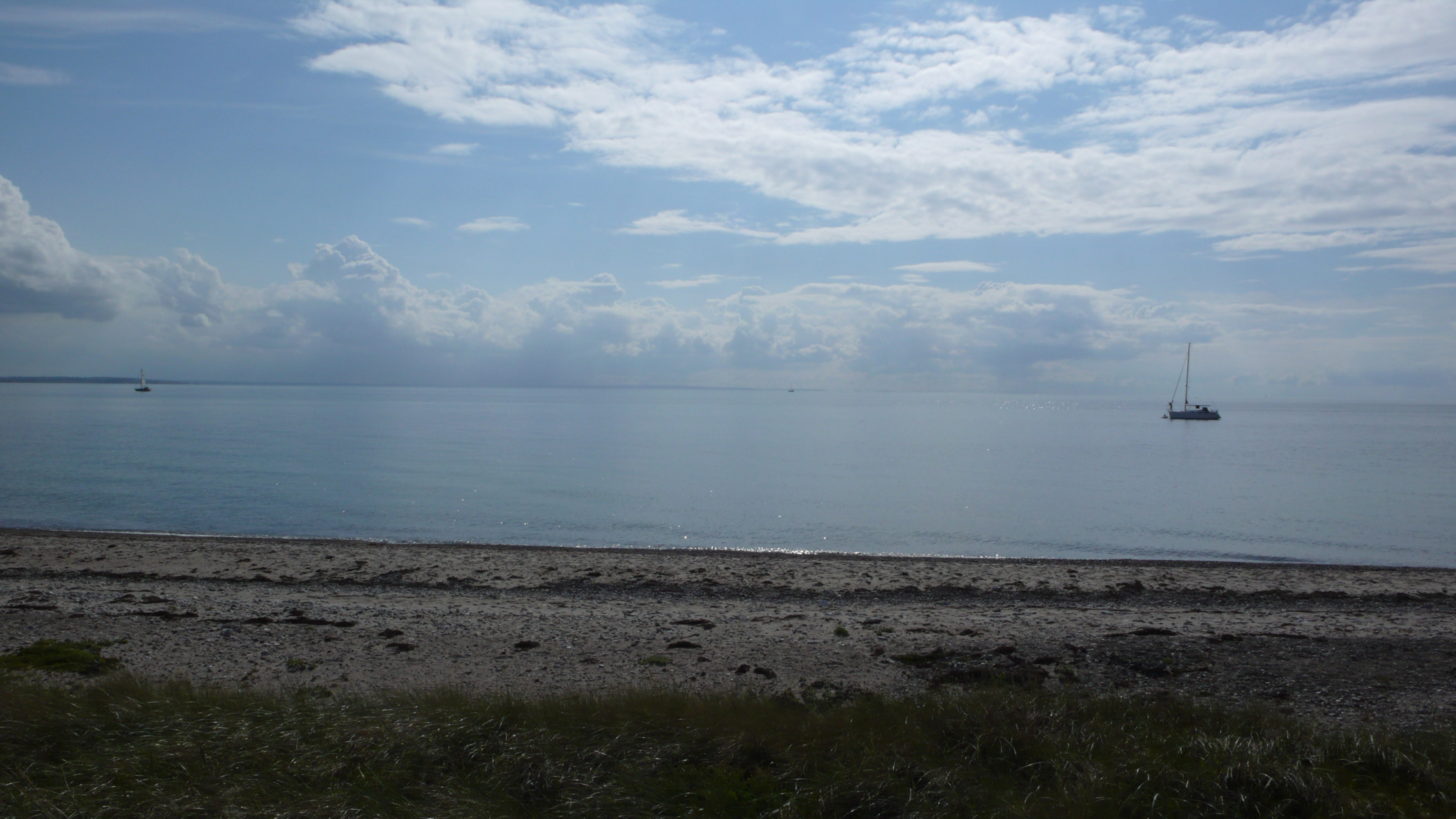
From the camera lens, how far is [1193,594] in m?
16.9

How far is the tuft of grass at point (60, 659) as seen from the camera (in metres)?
9.19

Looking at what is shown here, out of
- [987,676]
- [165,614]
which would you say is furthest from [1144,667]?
[165,614]

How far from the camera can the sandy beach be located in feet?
31.0

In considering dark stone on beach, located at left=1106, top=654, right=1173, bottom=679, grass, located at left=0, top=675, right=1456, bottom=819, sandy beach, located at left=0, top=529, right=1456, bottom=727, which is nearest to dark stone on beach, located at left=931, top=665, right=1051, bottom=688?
sandy beach, located at left=0, top=529, right=1456, bottom=727

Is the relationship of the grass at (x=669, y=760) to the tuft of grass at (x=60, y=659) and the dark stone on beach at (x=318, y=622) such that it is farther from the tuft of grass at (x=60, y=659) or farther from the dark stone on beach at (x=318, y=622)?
the dark stone on beach at (x=318, y=622)

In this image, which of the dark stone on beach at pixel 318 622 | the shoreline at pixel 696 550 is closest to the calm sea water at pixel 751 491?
the shoreline at pixel 696 550

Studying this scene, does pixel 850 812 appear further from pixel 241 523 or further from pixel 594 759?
pixel 241 523

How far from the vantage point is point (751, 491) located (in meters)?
40.6

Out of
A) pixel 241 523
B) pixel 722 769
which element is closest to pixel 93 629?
pixel 722 769

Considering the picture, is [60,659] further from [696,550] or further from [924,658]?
[696,550]

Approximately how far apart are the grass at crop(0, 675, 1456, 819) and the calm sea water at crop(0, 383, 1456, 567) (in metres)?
19.5

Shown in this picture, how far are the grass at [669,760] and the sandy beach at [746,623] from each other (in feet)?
8.80

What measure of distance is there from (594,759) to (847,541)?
21973mm

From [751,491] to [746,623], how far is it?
2749cm
